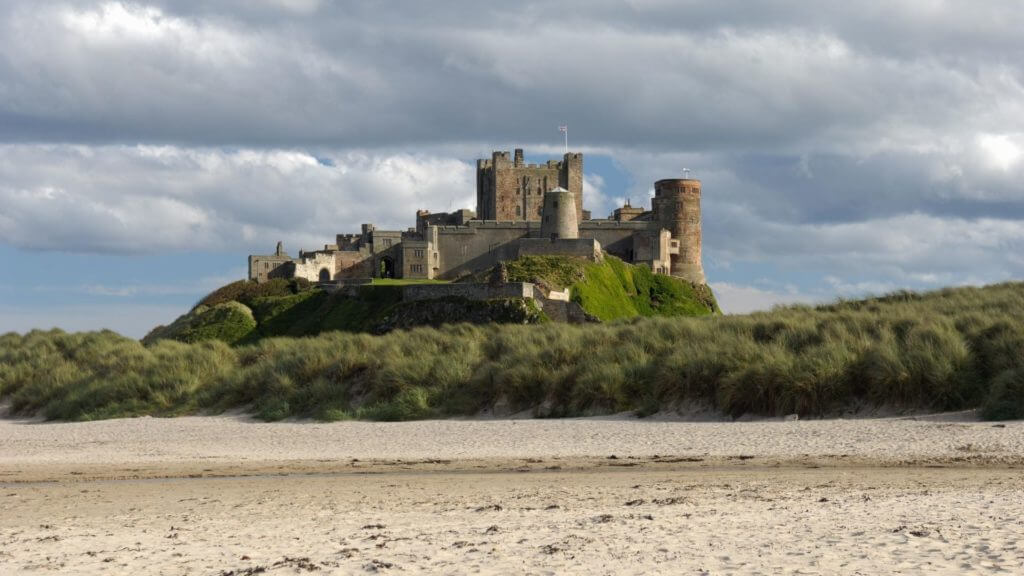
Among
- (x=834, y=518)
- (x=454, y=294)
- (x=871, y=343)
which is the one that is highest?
(x=454, y=294)

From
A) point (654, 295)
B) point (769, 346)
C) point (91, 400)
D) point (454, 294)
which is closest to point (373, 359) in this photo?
point (91, 400)

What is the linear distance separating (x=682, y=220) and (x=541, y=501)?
167ft

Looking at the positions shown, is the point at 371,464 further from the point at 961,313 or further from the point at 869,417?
the point at 961,313

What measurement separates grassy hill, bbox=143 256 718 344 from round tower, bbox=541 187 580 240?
3.90m

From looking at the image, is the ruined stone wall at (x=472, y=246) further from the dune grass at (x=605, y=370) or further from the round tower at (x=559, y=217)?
the dune grass at (x=605, y=370)

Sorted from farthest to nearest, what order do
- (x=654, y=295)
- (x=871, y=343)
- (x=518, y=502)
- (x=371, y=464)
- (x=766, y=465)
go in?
(x=654, y=295)
(x=871, y=343)
(x=371, y=464)
(x=766, y=465)
(x=518, y=502)

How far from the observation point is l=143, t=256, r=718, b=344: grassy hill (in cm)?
4153

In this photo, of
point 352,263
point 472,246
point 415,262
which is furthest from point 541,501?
point 352,263

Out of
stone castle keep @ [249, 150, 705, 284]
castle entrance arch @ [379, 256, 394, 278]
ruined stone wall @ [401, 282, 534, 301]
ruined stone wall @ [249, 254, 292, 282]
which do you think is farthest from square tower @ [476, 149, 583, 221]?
ruined stone wall @ [401, 282, 534, 301]

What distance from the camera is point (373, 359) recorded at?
21125 mm

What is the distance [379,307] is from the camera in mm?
44469

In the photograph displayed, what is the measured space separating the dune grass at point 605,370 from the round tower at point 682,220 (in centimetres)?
3304

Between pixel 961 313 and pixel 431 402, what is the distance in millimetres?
8479

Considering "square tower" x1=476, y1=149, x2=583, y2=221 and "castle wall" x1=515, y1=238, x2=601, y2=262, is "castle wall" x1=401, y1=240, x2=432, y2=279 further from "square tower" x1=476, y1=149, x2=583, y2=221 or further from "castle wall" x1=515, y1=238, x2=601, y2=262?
"square tower" x1=476, y1=149, x2=583, y2=221
